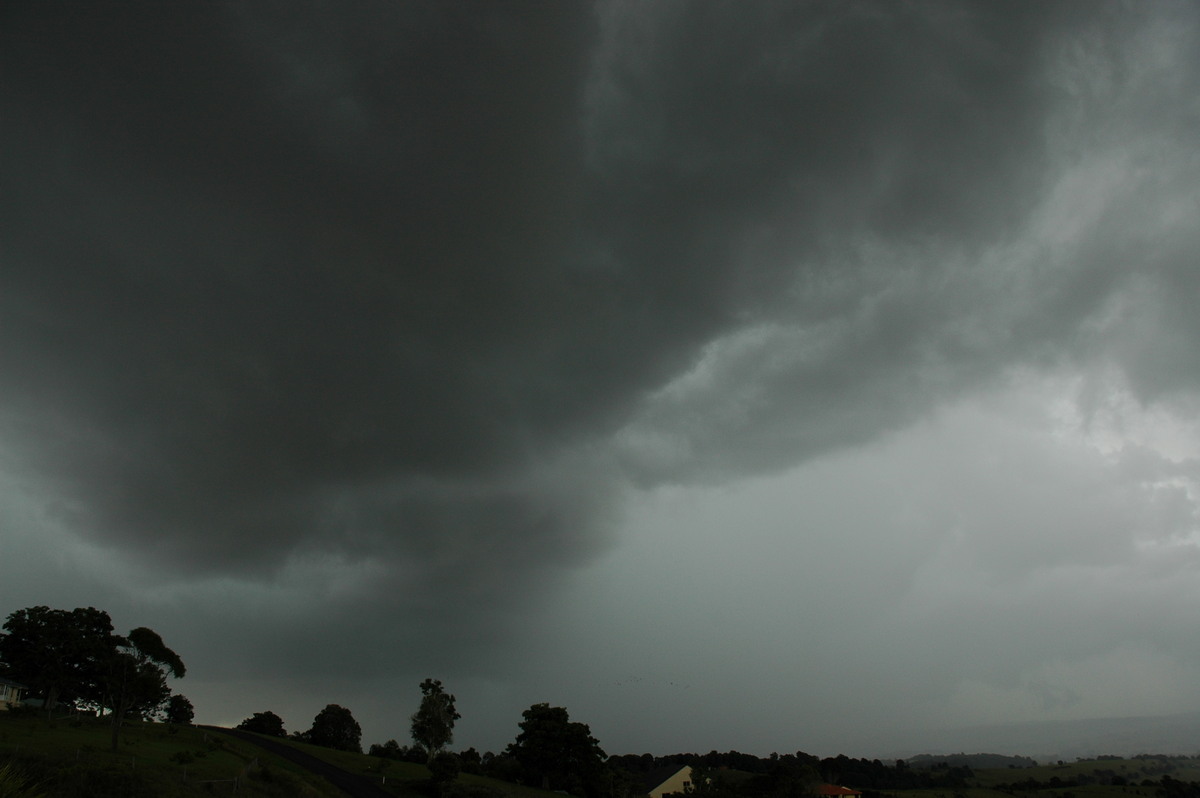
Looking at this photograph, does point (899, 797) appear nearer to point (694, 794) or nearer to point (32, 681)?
point (694, 794)

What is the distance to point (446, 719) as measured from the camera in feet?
350

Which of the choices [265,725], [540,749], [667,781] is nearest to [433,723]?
[540,749]

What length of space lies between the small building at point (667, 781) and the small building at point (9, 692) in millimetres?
107989

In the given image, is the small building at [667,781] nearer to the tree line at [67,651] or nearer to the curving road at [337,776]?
the curving road at [337,776]

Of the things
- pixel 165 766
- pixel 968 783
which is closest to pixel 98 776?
pixel 165 766

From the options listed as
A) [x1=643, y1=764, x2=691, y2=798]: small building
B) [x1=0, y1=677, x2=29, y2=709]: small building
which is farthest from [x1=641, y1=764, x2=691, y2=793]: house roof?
[x1=0, y1=677, x2=29, y2=709]: small building

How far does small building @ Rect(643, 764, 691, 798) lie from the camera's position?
12962cm

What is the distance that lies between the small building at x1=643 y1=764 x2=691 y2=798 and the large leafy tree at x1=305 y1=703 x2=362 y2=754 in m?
68.3

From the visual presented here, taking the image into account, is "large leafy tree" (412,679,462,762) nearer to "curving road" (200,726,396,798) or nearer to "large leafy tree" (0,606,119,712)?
"curving road" (200,726,396,798)

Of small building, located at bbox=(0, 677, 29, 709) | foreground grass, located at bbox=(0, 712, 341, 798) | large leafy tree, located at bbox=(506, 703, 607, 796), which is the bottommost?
large leafy tree, located at bbox=(506, 703, 607, 796)

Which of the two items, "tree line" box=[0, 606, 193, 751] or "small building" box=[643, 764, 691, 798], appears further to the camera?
"small building" box=[643, 764, 691, 798]

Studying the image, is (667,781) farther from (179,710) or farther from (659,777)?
(179,710)

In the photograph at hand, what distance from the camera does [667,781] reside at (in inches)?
5290

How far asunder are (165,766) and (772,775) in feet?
329
